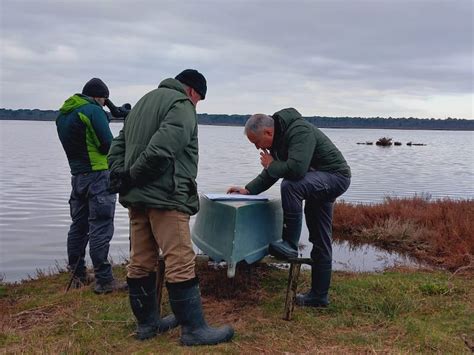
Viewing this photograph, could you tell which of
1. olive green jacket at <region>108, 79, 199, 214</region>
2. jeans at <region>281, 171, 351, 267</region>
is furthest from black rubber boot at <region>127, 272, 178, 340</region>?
jeans at <region>281, 171, 351, 267</region>

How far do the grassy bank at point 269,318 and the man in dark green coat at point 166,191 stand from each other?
394 millimetres

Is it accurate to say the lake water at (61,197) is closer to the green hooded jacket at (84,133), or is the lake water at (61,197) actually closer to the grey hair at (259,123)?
the green hooded jacket at (84,133)

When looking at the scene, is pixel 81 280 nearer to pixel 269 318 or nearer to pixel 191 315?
pixel 269 318

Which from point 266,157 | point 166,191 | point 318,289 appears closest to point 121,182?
point 166,191

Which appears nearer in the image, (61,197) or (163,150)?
(163,150)

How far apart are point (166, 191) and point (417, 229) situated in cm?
903

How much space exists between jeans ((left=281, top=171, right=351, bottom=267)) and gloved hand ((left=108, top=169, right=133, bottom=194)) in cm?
165

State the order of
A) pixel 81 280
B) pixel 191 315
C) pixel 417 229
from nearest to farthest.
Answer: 1. pixel 191 315
2. pixel 81 280
3. pixel 417 229

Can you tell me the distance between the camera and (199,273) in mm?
6754

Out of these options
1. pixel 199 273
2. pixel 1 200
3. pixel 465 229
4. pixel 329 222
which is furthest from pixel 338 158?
pixel 1 200

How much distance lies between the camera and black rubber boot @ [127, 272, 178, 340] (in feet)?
15.1

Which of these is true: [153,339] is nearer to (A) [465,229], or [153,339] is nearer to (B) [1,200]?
(A) [465,229]

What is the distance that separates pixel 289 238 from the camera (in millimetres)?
5453

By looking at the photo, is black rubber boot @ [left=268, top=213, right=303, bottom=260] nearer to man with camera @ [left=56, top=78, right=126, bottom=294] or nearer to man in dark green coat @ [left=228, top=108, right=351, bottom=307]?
man in dark green coat @ [left=228, top=108, right=351, bottom=307]
